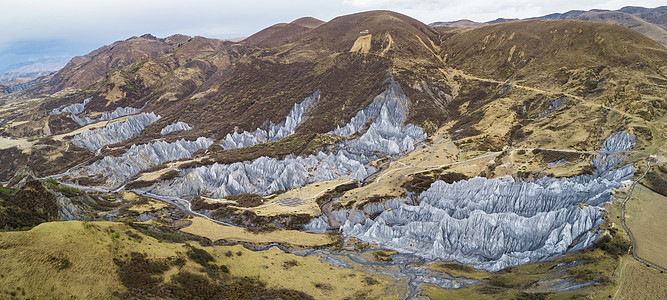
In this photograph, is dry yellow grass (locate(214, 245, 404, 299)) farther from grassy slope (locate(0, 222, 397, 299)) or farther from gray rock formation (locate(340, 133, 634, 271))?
gray rock formation (locate(340, 133, 634, 271))

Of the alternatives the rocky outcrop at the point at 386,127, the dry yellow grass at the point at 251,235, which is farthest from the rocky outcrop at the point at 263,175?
the dry yellow grass at the point at 251,235

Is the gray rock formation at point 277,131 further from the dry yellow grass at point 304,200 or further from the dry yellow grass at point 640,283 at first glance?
the dry yellow grass at point 640,283

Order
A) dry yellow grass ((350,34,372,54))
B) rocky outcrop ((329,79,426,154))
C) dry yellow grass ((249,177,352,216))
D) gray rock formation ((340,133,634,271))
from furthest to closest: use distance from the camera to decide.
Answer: dry yellow grass ((350,34,372,54)) → rocky outcrop ((329,79,426,154)) → dry yellow grass ((249,177,352,216)) → gray rock formation ((340,133,634,271))

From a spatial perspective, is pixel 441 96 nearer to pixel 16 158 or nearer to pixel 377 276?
pixel 377 276

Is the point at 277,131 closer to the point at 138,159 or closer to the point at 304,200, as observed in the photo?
the point at 138,159

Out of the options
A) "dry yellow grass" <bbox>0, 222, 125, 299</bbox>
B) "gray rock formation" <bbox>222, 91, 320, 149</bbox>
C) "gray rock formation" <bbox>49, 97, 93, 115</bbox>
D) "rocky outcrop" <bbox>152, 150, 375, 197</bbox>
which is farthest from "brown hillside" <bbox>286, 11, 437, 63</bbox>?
"dry yellow grass" <bbox>0, 222, 125, 299</bbox>

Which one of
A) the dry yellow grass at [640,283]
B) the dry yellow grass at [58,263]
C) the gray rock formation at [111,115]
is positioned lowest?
the dry yellow grass at [640,283]

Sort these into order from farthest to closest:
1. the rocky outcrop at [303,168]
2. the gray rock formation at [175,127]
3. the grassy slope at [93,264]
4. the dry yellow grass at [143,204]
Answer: the gray rock formation at [175,127]
the rocky outcrop at [303,168]
the dry yellow grass at [143,204]
the grassy slope at [93,264]
